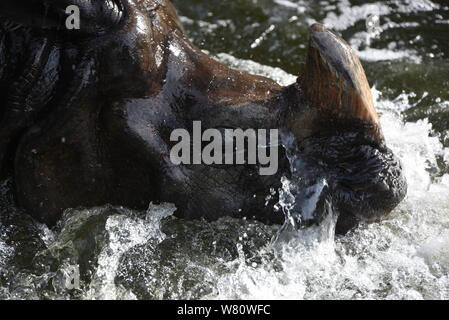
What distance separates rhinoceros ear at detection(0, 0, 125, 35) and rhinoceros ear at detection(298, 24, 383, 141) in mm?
818

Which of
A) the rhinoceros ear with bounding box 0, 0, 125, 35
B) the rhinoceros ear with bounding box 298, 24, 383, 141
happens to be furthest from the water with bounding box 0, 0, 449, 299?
the rhinoceros ear with bounding box 0, 0, 125, 35

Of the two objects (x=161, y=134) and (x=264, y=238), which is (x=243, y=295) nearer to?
(x=264, y=238)

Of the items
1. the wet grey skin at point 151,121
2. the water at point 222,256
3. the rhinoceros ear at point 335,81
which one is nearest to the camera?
the rhinoceros ear at point 335,81

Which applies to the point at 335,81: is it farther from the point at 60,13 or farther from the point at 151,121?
the point at 60,13

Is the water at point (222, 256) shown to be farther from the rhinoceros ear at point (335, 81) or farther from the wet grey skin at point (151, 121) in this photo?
the rhinoceros ear at point (335, 81)

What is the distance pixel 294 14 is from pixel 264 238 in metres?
3.34

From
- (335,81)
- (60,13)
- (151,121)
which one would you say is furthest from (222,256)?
(60,13)

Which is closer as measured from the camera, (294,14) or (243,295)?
(243,295)

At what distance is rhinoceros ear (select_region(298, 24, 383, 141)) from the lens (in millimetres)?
2900

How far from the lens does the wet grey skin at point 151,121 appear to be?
305 cm

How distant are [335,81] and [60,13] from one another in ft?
3.66

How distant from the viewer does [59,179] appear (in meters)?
3.22

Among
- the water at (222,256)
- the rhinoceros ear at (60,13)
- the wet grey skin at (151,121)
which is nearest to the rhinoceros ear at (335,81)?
the wet grey skin at (151,121)
